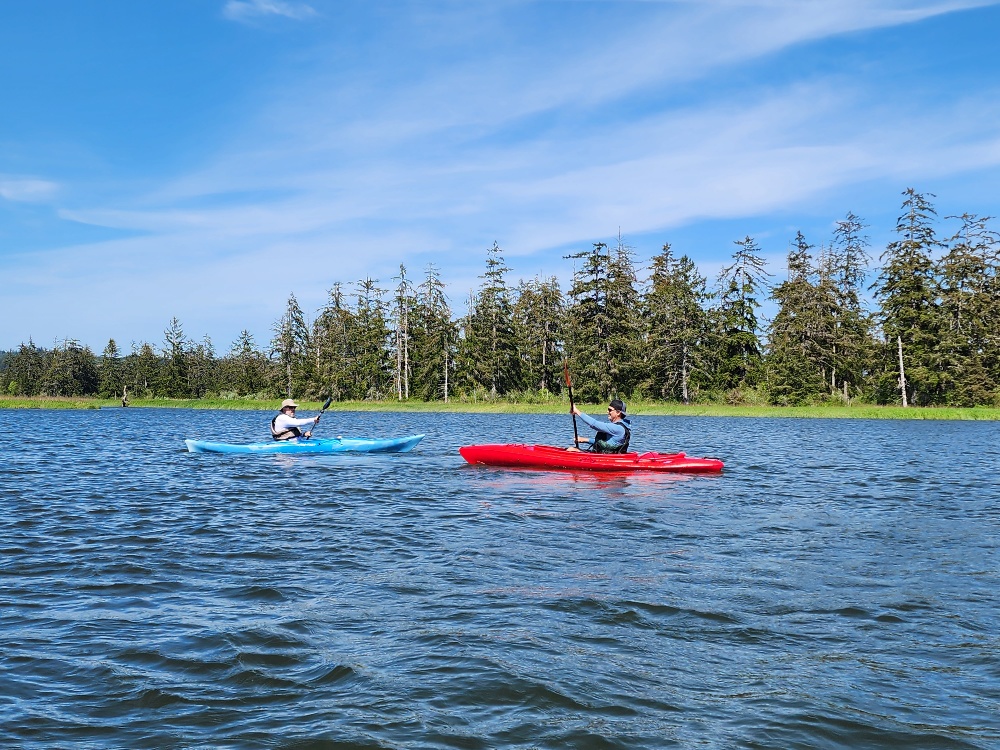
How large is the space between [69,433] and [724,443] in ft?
81.0

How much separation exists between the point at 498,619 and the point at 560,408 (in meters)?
42.3

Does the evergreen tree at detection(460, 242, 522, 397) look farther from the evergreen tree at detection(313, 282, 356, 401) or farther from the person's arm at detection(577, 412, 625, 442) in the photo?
the person's arm at detection(577, 412, 625, 442)

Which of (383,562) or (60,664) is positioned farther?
(383,562)

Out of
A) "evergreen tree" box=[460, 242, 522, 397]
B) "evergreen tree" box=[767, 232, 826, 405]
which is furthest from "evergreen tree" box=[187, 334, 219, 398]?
"evergreen tree" box=[767, 232, 826, 405]

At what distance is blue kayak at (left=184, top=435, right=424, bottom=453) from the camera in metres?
19.9

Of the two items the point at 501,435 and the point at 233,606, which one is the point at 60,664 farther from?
the point at 501,435

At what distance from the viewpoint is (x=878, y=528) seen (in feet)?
35.0

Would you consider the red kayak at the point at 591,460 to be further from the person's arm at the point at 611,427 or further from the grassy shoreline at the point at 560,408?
the grassy shoreline at the point at 560,408

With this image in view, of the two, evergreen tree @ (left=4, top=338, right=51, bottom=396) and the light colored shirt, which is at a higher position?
evergreen tree @ (left=4, top=338, right=51, bottom=396)

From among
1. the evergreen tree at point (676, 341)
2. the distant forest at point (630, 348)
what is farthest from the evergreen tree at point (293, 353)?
the evergreen tree at point (676, 341)

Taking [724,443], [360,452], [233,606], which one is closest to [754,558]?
[233,606]

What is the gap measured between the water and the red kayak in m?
1.73

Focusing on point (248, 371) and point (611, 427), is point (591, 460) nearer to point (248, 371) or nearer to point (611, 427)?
point (611, 427)

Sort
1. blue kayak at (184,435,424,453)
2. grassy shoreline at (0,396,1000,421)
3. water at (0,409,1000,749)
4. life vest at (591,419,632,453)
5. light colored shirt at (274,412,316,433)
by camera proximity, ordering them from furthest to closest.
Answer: grassy shoreline at (0,396,1000,421)
light colored shirt at (274,412,316,433)
blue kayak at (184,435,424,453)
life vest at (591,419,632,453)
water at (0,409,1000,749)
